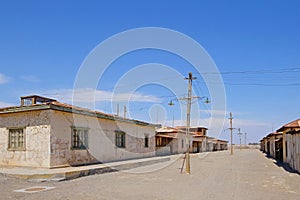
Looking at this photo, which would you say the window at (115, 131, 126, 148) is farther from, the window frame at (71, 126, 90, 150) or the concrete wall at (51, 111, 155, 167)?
the window frame at (71, 126, 90, 150)

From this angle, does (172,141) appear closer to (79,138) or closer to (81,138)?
(81,138)

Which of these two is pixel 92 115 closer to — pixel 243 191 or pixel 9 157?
pixel 9 157

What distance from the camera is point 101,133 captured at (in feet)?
62.0

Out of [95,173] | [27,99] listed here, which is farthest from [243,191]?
[27,99]

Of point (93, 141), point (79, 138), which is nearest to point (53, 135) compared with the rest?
point (79, 138)

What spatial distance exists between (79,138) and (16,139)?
3.20 m

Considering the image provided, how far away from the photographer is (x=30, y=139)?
15.1 m

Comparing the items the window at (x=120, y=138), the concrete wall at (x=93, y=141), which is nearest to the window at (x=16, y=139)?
the concrete wall at (x=93, y=141)

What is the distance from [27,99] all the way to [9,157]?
349 centimetres

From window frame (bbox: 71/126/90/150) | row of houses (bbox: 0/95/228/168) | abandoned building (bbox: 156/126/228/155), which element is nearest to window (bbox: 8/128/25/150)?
row of houses (bbox: 0/95/228/168)

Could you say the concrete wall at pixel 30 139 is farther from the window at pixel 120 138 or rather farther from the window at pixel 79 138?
the window at pixel 120 138

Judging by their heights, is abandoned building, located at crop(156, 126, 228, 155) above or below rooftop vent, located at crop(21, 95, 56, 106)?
below

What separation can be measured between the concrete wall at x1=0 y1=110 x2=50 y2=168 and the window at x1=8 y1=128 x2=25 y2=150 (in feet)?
0.54

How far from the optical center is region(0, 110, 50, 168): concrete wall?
14609 mm
